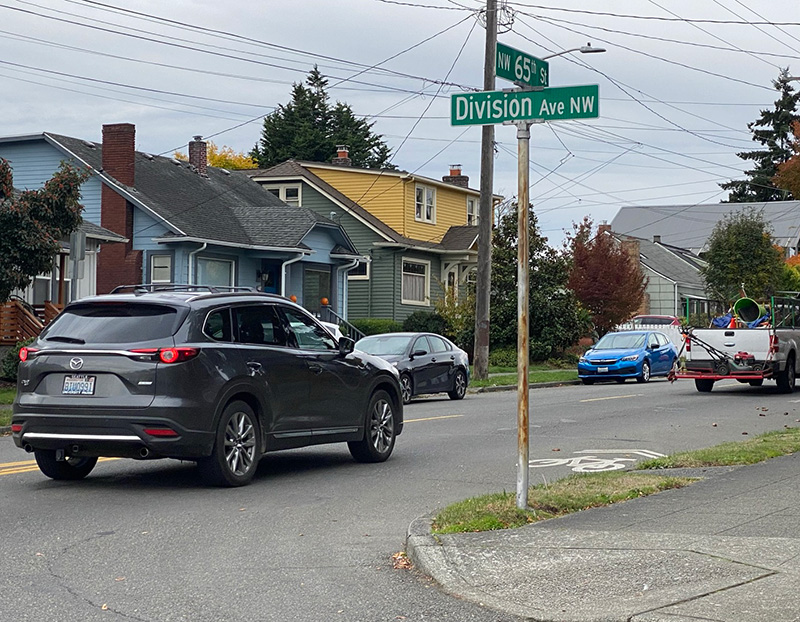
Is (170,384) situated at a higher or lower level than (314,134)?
lower

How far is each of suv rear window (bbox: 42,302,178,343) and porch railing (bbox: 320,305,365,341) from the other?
28371 millimetres

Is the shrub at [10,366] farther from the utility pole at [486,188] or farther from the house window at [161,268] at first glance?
the house window at [161,268]

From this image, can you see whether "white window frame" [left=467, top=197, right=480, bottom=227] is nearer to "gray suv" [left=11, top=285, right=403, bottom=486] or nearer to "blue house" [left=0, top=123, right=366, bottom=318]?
"blue house" [left=0, top=123, right=366, bottom=318]

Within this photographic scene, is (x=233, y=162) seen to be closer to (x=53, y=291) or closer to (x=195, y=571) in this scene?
(x=53, y=291)

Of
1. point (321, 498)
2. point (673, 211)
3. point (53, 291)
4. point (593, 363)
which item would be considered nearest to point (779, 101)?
point (673, 211)

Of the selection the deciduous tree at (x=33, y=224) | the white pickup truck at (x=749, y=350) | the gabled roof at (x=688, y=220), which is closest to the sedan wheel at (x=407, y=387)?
the white pickup truck at (x=749, y=350)

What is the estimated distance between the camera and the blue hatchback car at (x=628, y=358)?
103 ft

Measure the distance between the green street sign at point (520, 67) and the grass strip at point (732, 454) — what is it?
457 cm

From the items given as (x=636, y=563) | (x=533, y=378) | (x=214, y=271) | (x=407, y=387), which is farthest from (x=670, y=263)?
(x=636, y=563)

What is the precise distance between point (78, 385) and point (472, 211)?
42.9m

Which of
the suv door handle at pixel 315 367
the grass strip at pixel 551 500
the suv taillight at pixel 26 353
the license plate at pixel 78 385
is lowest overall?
the grass strip at pixel 551 500

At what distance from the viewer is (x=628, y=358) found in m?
31.3

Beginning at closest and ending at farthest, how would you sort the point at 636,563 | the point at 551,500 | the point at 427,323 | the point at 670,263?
1. the point at 636,563
2. the point at 551,500
3. the point at 427,323
4. the point at 670,263

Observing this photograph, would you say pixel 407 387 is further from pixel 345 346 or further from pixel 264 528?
pixel 264 528
